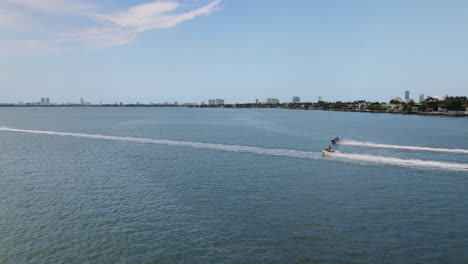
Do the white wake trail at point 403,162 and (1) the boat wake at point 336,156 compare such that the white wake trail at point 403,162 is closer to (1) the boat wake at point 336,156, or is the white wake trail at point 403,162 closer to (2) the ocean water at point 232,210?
(1) the boat wake at point 336,156

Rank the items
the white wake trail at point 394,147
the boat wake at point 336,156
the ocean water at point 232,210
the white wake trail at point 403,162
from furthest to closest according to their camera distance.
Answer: the white wake trail at point 394,147, the boat wake at point 336,156, the white wake trail at point 403,162, the ocean water at point 232,210

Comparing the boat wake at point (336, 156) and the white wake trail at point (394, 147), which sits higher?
the white wake trail at point (394, 147)

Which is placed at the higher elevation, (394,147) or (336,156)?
(394,147)

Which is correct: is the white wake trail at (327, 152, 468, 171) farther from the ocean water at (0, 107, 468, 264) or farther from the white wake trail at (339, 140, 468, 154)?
the white wake trail at (339, 140, 468, 154)

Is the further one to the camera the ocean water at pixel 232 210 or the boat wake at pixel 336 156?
the boat wake at pixel 336 156

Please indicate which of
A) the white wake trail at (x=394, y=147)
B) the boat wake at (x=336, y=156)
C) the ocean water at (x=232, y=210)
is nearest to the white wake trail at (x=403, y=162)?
the boat wake at (x=336, y=156)

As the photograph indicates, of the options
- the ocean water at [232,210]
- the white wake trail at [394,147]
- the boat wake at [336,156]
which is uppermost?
the white wake trail at [394,147]

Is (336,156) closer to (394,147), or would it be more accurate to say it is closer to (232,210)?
(394,147)

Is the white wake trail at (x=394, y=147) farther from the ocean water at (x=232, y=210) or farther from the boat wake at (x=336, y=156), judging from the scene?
the boat wake at (x=336, y=156)

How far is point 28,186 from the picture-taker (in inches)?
1377

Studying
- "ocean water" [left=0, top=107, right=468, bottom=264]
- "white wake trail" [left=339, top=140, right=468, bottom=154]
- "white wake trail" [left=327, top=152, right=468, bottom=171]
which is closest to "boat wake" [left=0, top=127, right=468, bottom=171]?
"white wake trail" [left=327, top=152, right=468, bottom=171]

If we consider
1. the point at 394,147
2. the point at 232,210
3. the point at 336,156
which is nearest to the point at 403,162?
the point at 336,156

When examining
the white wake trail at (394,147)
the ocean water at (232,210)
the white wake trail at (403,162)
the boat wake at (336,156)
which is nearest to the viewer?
the ocean water at (232,210)

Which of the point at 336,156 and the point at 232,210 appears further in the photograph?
the point at 336,156
